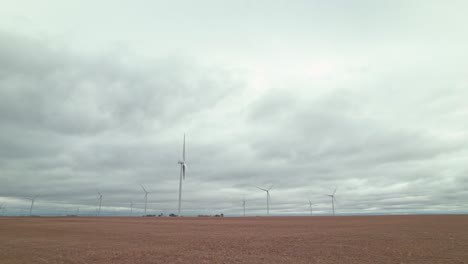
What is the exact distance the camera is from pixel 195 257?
104 feet

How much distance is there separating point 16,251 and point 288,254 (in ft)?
99.1

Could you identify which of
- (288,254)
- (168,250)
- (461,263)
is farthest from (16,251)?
(461,263)

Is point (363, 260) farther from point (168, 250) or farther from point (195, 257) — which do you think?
point (168, 250)

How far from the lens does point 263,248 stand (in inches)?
1497

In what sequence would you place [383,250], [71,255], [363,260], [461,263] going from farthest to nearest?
[383,250] → [71,255] → [363,260] → [461,263]

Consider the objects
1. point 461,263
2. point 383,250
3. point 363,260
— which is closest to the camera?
point 461,263

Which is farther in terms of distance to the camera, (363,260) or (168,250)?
(168,250)

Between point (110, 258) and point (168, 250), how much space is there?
7.17 metres

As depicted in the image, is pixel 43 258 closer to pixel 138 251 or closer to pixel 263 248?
pixel 138 251

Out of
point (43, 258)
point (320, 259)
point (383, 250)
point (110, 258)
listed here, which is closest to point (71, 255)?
point (43, 258)

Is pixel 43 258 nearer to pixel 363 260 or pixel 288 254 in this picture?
pixel 288 254

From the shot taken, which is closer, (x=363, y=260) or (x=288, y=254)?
(x=363, y=260)

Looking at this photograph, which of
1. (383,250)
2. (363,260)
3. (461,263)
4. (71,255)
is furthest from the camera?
(383,250)

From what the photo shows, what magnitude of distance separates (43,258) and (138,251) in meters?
9.13
